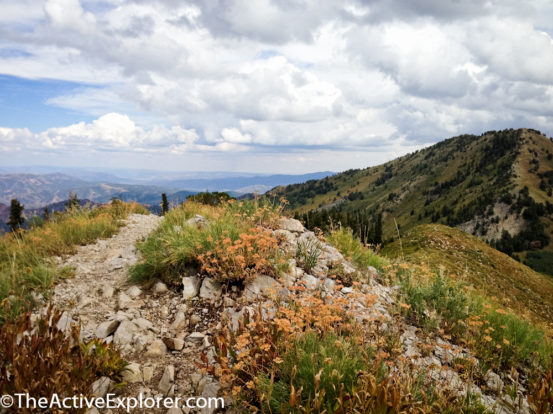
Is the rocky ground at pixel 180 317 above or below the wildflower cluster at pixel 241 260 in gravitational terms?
below

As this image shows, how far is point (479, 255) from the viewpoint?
81.5 feet

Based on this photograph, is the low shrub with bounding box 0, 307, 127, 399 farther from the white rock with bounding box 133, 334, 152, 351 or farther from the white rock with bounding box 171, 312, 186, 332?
the white rock with bounding box 171, 312, 186, 332

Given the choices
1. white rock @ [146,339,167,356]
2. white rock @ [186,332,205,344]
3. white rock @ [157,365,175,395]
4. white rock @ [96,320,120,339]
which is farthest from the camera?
white rock @ [186,332,205,344]

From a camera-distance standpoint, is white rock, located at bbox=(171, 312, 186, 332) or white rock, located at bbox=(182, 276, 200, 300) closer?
white rock, located at bbox=(171, 312, 186, 332)

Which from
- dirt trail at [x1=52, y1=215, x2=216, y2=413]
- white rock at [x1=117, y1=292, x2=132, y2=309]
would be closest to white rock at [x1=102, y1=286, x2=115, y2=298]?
dirt trail at [x1=52, y1=215, x2=216, y2=413]

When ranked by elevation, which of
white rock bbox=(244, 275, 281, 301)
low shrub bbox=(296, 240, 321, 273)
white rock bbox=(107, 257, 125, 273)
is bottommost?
white rock bbox=(107, 257, 125, 273)

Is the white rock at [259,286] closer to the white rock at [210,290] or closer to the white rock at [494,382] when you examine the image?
the white rock at [210,290]

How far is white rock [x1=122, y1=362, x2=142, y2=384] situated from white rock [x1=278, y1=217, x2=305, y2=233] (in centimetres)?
593

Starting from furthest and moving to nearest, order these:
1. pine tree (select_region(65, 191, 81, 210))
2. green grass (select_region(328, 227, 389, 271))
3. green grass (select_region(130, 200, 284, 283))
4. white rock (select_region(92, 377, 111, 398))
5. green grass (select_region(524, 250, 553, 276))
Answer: green grass (select_region(524, 250, 553, 276)) < pine tree (select_region(65, 191, 81, 210)) < green grass (select_region(328, 227, 389, 271)) < green grass (select_region(130, 200, 284, 283)) < white rock (select_region(92, 377, 111, 398))

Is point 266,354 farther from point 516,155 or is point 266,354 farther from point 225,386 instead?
point 516,155

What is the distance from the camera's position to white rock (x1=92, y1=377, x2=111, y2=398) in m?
3.77

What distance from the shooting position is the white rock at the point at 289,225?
31.8ft

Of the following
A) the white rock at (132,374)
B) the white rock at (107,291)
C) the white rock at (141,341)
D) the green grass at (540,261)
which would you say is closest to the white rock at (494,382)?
the white rock at (132,374)

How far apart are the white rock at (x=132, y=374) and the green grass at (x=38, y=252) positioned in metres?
2.23
